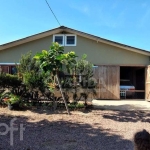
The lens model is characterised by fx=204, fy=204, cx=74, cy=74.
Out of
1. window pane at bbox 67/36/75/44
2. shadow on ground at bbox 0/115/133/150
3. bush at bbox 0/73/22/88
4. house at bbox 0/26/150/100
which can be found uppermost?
window pane at bbox 67/36/75/44

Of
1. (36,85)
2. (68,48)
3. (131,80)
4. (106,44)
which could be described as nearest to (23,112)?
(36,85)

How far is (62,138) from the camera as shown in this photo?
5.61 metres

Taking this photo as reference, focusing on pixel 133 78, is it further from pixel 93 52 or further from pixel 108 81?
pixel 93 52

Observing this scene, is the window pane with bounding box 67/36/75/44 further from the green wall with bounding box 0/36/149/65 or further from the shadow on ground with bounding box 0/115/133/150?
the shadow on ground with bounding box 0/115/133/150

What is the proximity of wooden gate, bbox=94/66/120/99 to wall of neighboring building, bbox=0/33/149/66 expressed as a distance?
459 mm

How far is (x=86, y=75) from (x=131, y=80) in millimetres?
9446

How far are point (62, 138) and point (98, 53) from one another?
30.7 ft

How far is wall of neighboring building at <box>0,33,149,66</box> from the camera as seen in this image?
14.1 m

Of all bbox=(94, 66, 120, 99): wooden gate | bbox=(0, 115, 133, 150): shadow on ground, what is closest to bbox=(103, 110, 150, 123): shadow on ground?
bbox=(0, 115, 133, 150): shadow on ground

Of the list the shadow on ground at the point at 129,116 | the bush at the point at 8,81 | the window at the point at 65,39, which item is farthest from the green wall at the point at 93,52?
the shadow on ground at the point at 129,116

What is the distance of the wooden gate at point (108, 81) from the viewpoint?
1386 centimetres

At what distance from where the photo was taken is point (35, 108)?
9.91 m

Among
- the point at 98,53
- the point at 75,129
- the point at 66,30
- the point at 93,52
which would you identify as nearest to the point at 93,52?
the point at 93,52

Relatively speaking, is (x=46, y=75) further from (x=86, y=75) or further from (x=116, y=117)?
(x=116, y=117)
